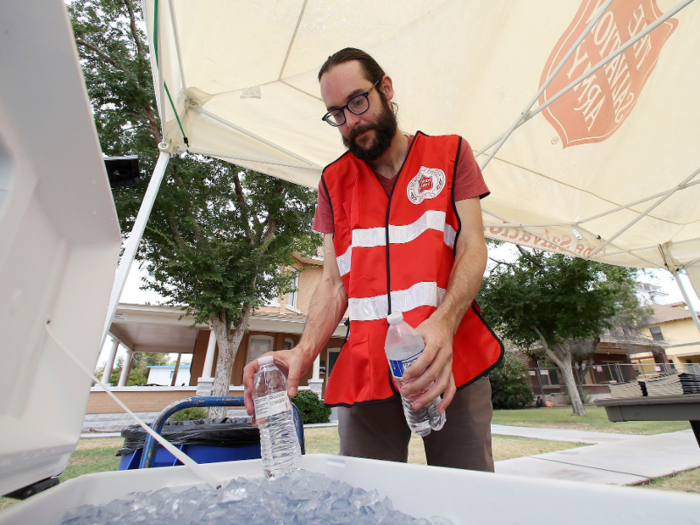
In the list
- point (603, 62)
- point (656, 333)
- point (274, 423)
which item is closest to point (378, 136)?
point (274, 423)

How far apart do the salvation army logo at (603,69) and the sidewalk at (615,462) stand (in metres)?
3.00

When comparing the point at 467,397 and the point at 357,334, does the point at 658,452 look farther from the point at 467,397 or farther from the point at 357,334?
the point at 357,334

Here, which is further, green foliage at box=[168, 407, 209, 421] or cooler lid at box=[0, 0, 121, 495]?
green foliage at box=[168, 407, 209, 421]

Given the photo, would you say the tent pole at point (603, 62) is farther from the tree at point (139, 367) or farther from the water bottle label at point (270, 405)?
the tree at point (139, 367)

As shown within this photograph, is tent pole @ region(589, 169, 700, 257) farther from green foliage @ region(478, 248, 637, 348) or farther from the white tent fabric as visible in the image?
green foliage @ region(478, 248, 637, 348)

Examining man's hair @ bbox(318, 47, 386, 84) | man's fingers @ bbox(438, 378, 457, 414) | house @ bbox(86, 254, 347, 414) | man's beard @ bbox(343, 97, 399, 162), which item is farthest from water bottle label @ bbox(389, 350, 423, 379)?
house @ bbox(86, 254, 347, 414)

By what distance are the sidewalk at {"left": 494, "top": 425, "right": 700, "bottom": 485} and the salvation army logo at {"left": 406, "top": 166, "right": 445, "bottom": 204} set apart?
245cm

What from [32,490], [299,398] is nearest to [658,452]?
[32,490]

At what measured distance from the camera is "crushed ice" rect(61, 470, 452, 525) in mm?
618

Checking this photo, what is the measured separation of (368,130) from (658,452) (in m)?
5.40

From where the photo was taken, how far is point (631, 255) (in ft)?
17.0

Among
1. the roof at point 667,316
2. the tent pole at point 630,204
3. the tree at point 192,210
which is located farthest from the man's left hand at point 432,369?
the roof at point 667,316

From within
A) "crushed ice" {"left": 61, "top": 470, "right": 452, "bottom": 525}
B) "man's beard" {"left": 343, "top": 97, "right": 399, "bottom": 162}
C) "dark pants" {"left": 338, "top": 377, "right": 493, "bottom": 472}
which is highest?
"man's beard" {"left": 343, "top": 97, "right": 399, "bottom": 162}

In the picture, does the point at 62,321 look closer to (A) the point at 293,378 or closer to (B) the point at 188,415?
(A) the point at 293,378
